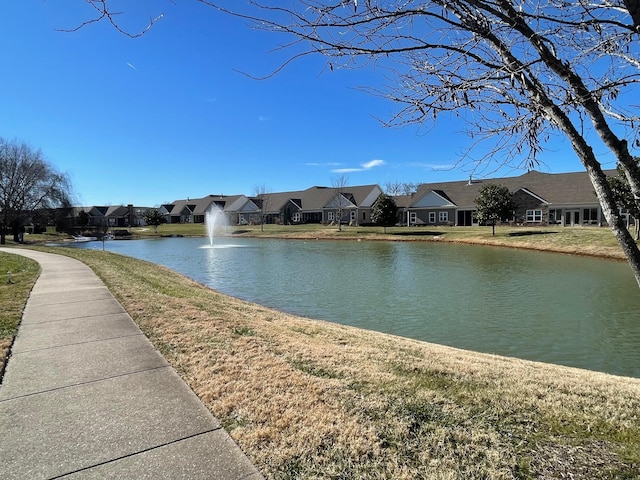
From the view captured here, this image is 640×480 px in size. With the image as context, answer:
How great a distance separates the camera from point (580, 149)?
321cm

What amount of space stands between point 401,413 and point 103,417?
2638 millimetres

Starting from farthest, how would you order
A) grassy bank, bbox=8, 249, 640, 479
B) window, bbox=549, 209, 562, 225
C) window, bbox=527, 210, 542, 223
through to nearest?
window, bbox=527, 210, 542, 223 < window, bbox=549, 209, 562, 225 < grassy bank, bbox=8, 249, 640, 479

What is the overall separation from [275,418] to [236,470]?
72 cm

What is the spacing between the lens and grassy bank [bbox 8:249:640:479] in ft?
9.68

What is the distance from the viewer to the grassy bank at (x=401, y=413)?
2949mm

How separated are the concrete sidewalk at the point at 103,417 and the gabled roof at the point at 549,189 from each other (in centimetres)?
4021

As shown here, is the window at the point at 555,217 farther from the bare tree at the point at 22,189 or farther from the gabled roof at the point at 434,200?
the bare tree at the point at 22,189

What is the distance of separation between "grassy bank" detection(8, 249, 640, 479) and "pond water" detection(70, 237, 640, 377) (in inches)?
175

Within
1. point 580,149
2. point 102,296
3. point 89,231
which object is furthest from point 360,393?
point 89,231

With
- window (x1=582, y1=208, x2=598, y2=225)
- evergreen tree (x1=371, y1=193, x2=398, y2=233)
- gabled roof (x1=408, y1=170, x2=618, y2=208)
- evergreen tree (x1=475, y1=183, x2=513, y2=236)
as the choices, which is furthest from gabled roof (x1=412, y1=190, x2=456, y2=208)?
window (x1=582, y1=208, x2=598, y2=225)

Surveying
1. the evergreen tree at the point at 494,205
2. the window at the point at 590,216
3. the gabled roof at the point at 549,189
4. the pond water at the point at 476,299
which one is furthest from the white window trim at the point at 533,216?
the pond water at the point at 476,299

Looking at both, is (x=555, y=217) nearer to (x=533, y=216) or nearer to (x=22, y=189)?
(x=533, y=216)

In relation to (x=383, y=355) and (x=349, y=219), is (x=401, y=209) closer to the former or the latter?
(x=349, y=219)

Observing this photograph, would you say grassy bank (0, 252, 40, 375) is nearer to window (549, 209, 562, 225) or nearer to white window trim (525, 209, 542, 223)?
white window trim (525, 209, 542, 223)
